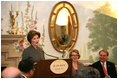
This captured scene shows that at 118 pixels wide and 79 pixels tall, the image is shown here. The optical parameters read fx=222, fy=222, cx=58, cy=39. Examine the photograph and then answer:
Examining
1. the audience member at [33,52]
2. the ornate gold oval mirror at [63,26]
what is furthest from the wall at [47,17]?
the audience member at [33,52]

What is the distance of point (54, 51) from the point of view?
495 centimetres

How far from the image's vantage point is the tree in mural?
17.3ft

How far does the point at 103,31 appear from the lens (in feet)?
17.6

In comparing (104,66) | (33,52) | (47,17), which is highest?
(47,17)

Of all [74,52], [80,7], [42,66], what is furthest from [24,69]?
[80,7]

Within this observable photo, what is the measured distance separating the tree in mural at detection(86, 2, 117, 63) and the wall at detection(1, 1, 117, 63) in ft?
0.29

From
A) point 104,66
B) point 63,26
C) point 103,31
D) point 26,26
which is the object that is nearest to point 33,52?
point 26,26

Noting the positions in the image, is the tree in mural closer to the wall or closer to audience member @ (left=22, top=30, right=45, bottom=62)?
the wall

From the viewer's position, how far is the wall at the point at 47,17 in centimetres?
461

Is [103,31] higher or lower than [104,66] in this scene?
higher

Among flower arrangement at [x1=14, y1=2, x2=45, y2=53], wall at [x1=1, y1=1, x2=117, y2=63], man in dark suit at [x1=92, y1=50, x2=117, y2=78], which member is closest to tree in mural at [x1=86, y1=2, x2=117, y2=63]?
wall at [x1=1, y1=1, x2=117, y2=63]

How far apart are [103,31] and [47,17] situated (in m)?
1.44

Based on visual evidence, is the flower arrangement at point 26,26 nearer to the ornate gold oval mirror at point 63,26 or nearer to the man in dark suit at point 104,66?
the ornate gold oval mirror at point 63,26

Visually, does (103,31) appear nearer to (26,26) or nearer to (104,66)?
(104,66)
